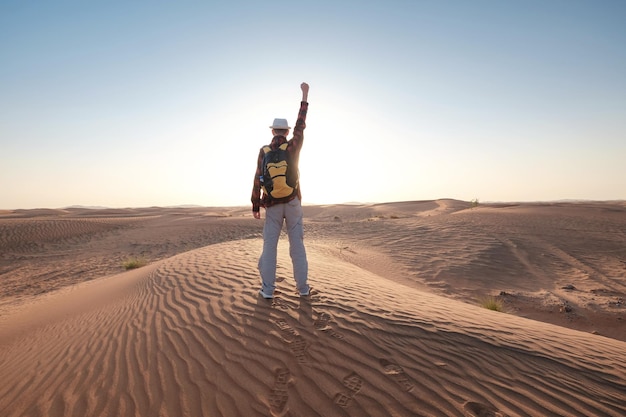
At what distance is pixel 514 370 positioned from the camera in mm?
2746

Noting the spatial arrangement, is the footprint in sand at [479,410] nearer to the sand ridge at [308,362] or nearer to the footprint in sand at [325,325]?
the sand ridge at [308,362]

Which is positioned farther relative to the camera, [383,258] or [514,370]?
[383,258]

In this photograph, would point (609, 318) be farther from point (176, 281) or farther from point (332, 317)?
point (176, 281)

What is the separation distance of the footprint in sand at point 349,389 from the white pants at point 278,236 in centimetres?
164

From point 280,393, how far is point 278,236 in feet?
6.30

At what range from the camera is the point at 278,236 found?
13.1 feet

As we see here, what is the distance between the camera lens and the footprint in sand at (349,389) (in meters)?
2.31

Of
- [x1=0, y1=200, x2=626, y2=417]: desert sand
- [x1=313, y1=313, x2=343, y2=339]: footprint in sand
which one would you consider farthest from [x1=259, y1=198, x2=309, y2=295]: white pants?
[x1=313, y1=313, x2=343, y2=339]: footprint in sand

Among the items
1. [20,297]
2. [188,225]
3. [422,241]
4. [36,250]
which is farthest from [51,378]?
[188,225]

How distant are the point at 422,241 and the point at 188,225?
43.9ft

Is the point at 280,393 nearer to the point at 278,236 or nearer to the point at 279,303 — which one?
the point at 279,303

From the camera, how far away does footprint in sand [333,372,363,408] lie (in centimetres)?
231

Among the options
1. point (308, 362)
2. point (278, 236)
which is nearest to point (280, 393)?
point (308, 362)

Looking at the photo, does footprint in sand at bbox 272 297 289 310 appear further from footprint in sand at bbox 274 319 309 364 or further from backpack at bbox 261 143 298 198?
backpack at bbox 261 143 298 198
